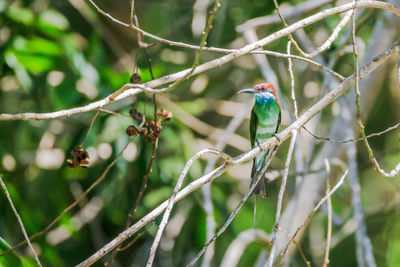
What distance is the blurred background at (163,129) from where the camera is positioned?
4289mm

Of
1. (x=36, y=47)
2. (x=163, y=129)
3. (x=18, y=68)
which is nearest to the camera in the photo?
(x=18, y=68)

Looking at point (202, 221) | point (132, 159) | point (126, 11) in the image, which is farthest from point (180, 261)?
point (126, 11)

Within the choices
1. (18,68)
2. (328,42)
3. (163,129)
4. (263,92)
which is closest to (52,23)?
(18,68)

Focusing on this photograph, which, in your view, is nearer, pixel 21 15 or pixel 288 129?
pixel 288 129

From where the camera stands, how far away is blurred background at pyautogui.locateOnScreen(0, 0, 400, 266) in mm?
4289

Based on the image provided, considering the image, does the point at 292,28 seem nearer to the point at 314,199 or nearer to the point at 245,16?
the point at 314,199

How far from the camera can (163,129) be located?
4.52 metres

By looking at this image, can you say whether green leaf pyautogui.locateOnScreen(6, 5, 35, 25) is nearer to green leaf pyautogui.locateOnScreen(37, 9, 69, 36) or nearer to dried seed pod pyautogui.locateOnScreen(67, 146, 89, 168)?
green leaf pyautogui.locateOnScreen(37, 9, 69, 36)

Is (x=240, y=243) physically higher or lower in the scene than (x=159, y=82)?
lower

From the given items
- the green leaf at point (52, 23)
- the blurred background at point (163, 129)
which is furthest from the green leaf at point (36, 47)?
the green leaf at point (52, 23)

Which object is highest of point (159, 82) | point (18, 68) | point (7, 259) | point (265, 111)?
point (265, 111)

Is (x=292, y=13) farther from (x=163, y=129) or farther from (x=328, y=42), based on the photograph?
(x=328, y=42)

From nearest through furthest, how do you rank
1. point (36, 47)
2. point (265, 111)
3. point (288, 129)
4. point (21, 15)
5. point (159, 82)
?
point (159, 82) → point (288, 129) → point (265, 111) → point (36, 47) → point (21, 15)

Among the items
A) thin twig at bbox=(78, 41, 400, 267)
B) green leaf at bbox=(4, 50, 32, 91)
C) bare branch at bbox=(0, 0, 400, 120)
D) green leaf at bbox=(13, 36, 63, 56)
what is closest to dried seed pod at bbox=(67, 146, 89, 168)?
bare branch at bbox=(0, 0, 400, 120)
